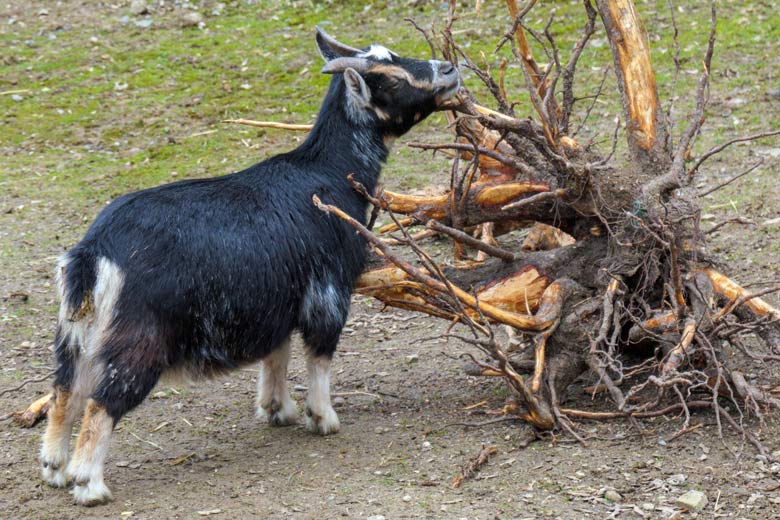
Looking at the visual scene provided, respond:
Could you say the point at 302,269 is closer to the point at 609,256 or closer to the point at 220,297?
the point at 220,297

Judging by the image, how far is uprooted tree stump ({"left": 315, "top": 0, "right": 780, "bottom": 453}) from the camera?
542 cm

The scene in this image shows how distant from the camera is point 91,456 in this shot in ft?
16.4

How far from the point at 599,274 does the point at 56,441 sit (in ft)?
9.93

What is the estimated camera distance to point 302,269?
561cm

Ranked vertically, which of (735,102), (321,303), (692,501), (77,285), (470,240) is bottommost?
(692,501)

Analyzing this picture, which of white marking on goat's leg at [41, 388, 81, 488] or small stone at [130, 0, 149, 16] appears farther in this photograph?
small stone at [130, 0, 149, 16]

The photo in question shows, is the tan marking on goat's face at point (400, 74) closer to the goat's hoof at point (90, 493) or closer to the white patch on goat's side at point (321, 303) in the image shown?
the white patch on goat's side at point (321, 303)

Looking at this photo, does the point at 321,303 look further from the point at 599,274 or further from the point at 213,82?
the point at 213,82

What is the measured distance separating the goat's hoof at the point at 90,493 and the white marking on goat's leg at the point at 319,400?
129 centimetres

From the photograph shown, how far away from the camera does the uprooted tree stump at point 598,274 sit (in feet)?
17.8

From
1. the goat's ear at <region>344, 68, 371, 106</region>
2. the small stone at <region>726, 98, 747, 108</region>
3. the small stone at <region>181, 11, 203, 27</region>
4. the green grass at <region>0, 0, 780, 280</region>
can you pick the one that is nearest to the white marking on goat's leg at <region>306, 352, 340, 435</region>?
the goat's ear at <region>344, 68, 371, 106</region>

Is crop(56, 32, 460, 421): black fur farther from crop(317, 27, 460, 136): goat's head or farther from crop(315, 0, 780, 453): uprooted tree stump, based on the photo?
crop(315, 0, 780, 453): uprooted tree stump

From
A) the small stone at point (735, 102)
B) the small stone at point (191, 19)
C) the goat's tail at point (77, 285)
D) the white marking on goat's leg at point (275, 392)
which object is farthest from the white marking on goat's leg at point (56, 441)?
the small stone at point (191, 19)

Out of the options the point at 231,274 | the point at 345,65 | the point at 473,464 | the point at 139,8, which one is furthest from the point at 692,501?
the point at 139,8
